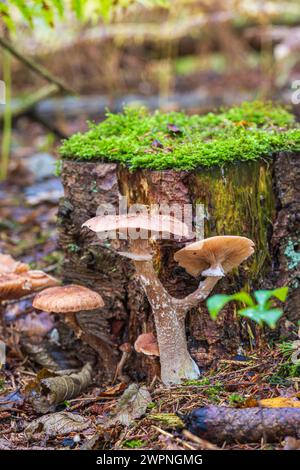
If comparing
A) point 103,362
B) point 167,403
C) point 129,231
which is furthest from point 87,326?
point 129,231

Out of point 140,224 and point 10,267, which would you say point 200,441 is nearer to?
point 140,224

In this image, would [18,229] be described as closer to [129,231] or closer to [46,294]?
[46,294]

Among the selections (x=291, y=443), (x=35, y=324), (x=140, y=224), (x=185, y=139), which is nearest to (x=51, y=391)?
(x=35, y=324)

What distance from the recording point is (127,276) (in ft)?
11.4

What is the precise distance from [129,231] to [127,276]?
2.70 feet

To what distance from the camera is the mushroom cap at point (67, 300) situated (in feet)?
10.1

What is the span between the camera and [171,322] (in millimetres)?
3055

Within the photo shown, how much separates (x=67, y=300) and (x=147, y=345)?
1.78 feet

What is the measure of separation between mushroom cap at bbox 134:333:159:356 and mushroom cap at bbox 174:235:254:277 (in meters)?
0.47

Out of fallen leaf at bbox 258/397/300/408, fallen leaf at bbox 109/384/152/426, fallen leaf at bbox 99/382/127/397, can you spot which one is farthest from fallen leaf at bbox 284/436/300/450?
fallen leaf at bbox 99/382/127/397

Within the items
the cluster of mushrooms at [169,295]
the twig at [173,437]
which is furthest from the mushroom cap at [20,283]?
the twig at [173,437]

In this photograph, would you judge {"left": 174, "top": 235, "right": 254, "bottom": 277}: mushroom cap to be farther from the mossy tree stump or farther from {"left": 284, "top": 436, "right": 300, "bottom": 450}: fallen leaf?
{"left": 284, "top": 436, "right": 300, "bottom": 450}: fallen leaf

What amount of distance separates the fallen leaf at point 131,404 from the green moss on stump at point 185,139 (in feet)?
4.14

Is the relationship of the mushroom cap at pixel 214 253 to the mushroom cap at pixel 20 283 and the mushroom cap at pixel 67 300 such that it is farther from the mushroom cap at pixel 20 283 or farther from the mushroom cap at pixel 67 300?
the mushroom cap at pixel 20 283
